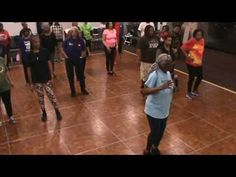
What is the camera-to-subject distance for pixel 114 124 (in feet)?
16.3

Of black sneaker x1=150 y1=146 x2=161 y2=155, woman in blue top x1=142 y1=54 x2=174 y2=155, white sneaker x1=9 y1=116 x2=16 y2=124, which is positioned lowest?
black sneaker x1=150 y1=146 x2=161 y2=155

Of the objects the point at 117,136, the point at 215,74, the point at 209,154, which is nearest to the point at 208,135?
the point at 209,154

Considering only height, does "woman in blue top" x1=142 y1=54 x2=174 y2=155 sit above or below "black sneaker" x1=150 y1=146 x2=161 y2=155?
above

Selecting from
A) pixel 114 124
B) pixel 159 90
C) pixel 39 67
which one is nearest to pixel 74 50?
pixel 39 67

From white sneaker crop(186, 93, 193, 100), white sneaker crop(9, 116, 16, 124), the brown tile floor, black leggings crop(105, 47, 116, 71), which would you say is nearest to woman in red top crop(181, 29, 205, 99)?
white sneaker crop(186, 93, 193, 100)

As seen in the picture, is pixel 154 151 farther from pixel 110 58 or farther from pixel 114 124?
pixel 110 58

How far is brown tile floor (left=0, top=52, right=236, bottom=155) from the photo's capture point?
429 cm

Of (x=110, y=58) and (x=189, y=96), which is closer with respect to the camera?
(x=189, y=96)

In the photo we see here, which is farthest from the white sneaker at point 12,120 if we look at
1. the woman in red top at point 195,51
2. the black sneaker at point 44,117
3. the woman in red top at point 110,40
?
the woman in red top at point 195,51

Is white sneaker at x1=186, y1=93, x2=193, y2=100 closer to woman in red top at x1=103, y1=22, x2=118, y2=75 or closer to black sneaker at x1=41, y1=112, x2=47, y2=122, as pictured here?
woman in red top at x1=103, y1=22, x2=118, y2=75

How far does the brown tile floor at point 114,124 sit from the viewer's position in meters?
4.29

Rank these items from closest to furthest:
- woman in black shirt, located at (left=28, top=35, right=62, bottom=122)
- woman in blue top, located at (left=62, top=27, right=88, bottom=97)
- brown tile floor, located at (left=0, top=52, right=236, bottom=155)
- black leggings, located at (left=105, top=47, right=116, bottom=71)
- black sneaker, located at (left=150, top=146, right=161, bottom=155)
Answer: black sneaker, located at (left=150, top=146, right=161, bottom=155)
brown tile floor, located at (left=0, top=52, right=236, bottom=155)
woman in black shirt, located at (left=28, top=35, right=62, bottom=122)
woman in blue top, located at (left=62, top=27, right=88, bottom=97)
black leggings, located at (left=105, top=47, right=116, bottom=71)
